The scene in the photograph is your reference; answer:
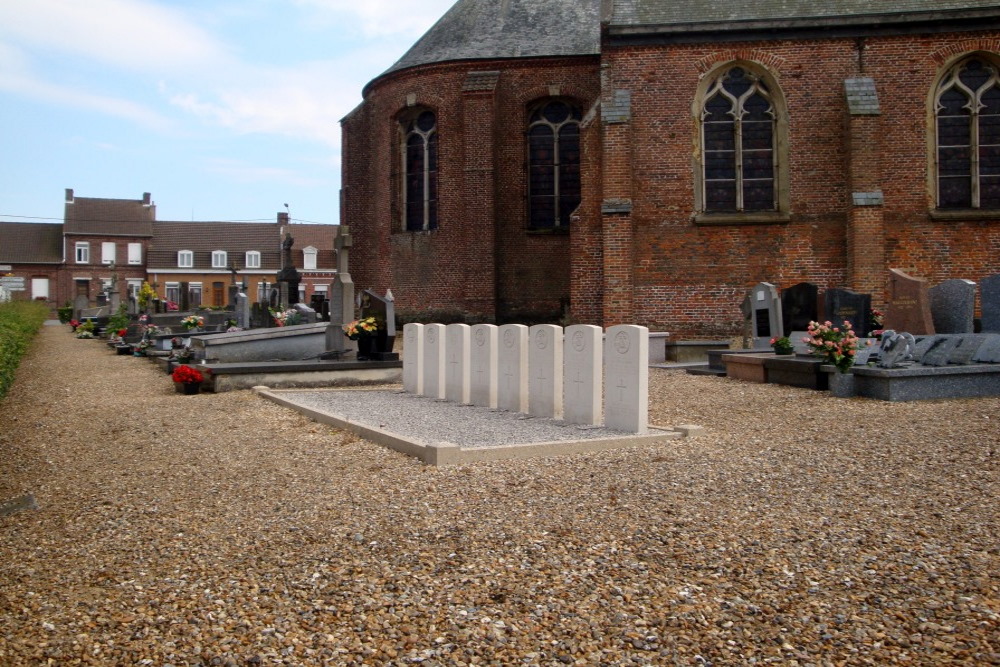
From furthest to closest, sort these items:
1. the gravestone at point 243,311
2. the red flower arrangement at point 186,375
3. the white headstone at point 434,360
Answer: the gravestone at point 243,311 < the red flower arrangement at point 186,375 < the white headstone at point 434,360

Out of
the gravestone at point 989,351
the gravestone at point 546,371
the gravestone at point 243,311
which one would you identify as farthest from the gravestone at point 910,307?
the gravestone at point 243,311

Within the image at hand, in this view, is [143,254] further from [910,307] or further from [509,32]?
[910,307]

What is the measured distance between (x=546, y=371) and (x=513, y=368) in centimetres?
65

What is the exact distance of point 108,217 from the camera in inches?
2618

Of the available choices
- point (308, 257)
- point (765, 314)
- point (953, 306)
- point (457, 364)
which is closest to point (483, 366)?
point (457, 364)

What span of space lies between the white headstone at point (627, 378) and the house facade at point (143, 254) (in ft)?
187

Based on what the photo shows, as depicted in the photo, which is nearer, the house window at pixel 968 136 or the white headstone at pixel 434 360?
the white headstone at pixel 434 360

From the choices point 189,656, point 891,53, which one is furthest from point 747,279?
point 189,656

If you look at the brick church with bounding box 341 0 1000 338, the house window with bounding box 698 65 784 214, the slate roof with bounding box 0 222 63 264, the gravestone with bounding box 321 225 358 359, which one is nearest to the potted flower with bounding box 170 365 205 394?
the gravestone with bounding box 321 225 358 359

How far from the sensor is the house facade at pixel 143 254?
2547 inches

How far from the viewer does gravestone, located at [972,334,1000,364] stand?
438 inches

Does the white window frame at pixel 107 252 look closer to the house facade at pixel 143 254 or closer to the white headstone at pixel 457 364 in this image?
the house facade at pixel 143 254

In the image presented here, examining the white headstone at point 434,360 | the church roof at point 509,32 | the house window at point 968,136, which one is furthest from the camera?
the church roof at point 509,32

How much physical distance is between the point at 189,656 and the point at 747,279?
1723 centimetres
